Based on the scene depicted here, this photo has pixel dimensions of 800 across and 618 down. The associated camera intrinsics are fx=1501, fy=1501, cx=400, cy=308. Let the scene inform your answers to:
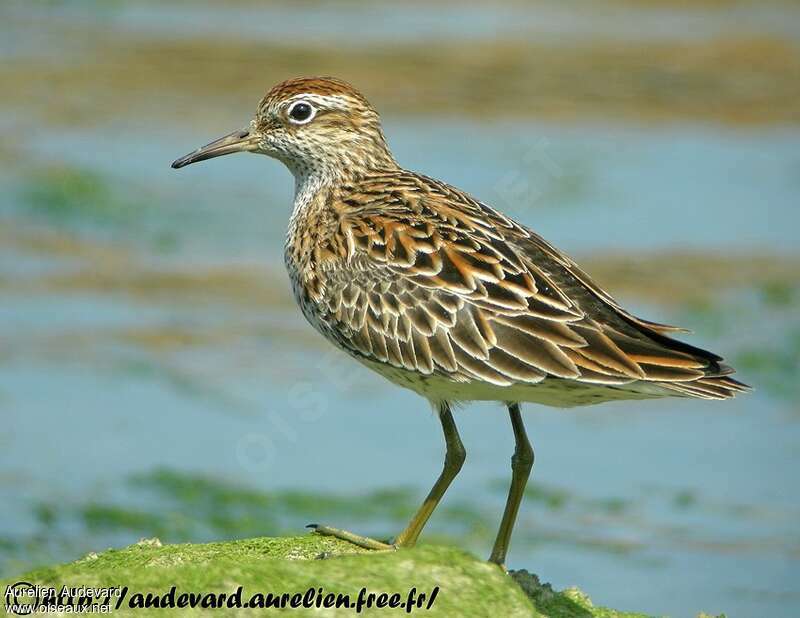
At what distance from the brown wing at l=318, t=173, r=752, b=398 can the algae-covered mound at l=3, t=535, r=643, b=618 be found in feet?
4.21

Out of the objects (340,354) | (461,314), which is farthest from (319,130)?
(340,354)

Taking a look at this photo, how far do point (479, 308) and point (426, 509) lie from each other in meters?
1.28

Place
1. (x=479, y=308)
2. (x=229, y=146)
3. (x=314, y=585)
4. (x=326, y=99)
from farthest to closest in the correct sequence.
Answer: (x=229, y=146), (x=326, y=99), (x=479, y=308), (x=314, y=585)

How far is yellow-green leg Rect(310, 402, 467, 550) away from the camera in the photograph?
337 inches

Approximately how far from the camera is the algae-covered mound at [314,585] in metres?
6.49

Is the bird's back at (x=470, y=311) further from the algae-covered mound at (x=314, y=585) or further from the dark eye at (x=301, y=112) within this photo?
the algae-covered mound at (x=314, y=585)

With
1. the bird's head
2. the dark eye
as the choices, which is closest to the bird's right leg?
the bird's head

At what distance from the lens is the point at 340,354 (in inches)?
648

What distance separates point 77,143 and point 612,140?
7826 millimetres

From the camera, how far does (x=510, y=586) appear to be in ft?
23.0

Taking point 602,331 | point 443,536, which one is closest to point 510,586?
point 602,331

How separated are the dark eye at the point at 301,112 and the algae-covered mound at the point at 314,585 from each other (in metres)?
3.47

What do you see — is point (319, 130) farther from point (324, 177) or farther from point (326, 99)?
point (324, 177)

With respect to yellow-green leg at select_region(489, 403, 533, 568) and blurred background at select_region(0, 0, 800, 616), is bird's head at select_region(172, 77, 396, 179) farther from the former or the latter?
blurred background at select_region(0, 0, 800, 616)
